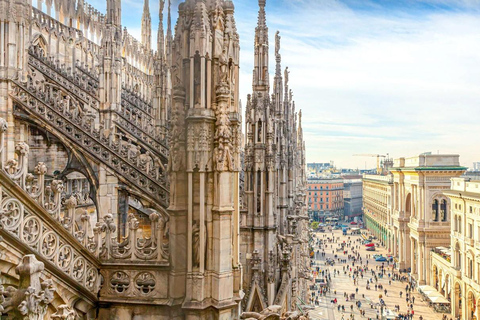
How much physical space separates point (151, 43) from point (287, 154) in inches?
1012

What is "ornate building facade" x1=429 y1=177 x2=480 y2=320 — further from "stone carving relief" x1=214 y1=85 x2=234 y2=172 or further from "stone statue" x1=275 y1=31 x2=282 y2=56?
"stone carving relief" x1=214 y1=85 x2=234 y2=172

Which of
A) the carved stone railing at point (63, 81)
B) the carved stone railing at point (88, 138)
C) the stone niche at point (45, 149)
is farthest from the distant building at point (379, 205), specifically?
the stone niche at point (45, 149)

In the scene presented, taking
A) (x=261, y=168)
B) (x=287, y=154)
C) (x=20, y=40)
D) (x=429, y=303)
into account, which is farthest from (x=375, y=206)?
(x=20, y=40)

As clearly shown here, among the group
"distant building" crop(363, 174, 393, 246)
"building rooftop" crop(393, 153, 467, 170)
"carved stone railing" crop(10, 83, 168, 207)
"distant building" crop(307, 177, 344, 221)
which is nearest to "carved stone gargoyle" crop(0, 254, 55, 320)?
"carved stone railing" crop(10, 83, 168, 207)

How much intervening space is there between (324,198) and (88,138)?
4297 inches

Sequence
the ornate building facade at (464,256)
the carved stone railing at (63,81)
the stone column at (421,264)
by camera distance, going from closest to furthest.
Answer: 1. the carved stone railing at (63,81)
2. the ornate building facade at (464,256)
3. the stone column at (421,264)

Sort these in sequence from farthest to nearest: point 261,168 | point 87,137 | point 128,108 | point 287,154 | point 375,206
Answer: point 375,206, point 128,108, point 287,154, point 261,168, point 87,137

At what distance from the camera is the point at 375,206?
284 ft

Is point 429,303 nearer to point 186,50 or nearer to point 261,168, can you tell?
point 261,168

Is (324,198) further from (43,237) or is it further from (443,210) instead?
(43,237)

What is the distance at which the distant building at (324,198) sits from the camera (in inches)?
4630

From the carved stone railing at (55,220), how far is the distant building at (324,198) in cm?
11217

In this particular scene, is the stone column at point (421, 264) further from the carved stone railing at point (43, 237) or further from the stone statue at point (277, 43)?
the carved stone railing at point (43, 237)

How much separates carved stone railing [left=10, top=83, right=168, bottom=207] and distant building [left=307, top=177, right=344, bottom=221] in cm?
10547
